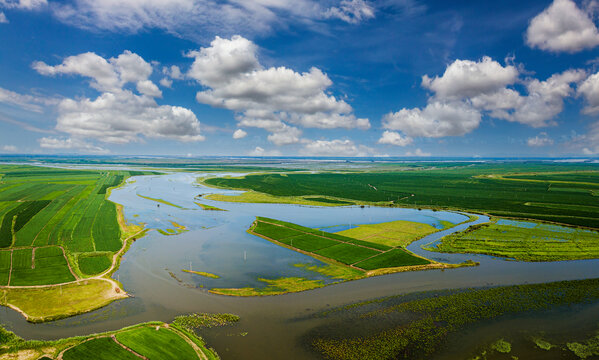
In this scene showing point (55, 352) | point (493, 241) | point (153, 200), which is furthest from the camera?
point (153, 200)

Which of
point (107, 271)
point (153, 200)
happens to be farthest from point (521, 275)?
point (153, 200)

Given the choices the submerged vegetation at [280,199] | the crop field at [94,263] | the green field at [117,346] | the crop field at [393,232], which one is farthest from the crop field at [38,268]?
the submerged vegetation at [280,199]

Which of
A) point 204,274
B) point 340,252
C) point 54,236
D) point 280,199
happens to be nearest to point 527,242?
point 340,252

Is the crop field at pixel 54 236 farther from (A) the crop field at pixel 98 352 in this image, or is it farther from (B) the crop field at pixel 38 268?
(A) the crop field at pixel 98 352

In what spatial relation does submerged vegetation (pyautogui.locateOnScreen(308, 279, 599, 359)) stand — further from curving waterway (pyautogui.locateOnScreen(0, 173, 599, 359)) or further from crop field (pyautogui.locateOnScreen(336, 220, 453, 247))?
crop field (pyautogui.locateOnScreen(336, 220, 453, 247))

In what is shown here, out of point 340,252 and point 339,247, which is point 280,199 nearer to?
point 339,247

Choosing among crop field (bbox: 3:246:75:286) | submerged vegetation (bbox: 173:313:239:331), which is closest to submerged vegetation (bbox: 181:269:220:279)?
submerged vegetation (bbox: 173:313:239:331)

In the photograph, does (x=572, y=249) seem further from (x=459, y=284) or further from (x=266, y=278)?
(x=266, y=278)
